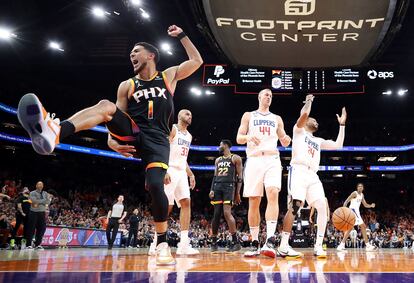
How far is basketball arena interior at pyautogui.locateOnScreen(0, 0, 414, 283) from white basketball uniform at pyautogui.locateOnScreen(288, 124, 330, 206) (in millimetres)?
21

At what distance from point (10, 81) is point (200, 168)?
15.7 metres

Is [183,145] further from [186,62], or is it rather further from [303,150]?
[186,62]

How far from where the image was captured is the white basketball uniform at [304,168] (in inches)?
225

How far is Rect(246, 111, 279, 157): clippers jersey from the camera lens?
5728 millimetres

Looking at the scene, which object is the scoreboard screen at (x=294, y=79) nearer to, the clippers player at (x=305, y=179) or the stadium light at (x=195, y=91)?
the stadium light at (x=195, y=91)

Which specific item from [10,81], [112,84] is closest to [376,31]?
[112,84]

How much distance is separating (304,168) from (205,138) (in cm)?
2799

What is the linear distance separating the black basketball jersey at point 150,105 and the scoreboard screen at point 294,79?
41.3 ft

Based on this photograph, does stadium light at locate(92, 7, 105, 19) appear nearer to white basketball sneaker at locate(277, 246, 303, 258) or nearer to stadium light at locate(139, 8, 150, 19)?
stadium light at locate(139, 8, 150, 19)

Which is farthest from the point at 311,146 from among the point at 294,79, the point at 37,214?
the point at 294,79

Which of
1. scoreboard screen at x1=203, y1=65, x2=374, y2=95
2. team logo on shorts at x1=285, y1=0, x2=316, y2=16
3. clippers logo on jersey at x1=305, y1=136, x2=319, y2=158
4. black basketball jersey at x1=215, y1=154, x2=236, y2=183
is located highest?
team logo on shorts at x1=285, y1=0, x2=316, y2=16

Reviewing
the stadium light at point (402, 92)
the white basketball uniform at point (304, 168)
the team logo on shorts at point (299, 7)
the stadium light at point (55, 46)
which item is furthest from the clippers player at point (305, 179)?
the stadium light at point (402, 92)

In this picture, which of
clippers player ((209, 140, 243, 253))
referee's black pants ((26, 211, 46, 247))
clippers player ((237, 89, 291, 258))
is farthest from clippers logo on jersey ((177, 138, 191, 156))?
referee's black pants ((26, 211, 46, 247))

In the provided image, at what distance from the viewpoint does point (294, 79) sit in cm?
1599
